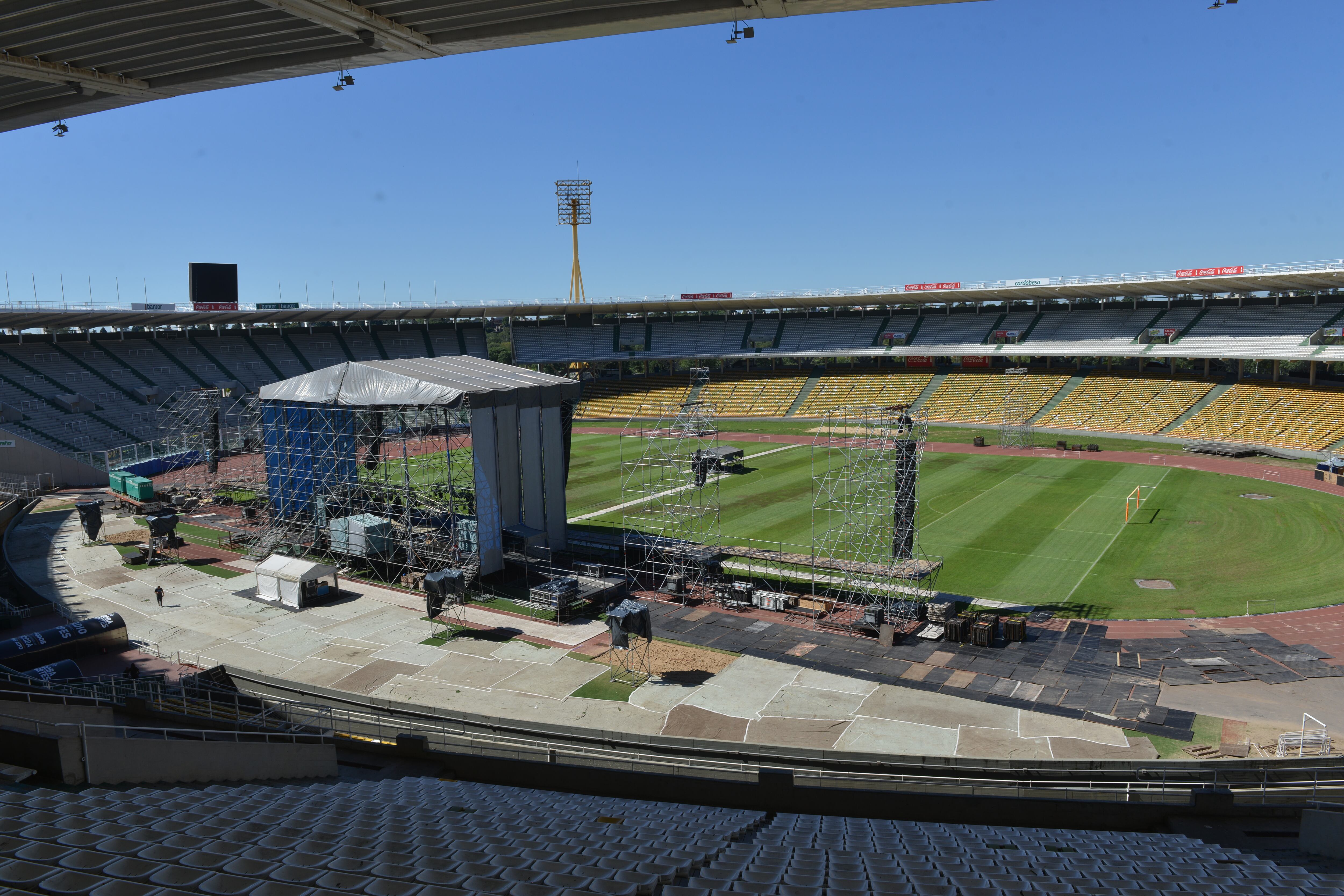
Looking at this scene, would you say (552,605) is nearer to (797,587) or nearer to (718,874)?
(797,587)

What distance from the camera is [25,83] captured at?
14.0 meters

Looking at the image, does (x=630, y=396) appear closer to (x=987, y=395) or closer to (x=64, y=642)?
(x=987, y=395)

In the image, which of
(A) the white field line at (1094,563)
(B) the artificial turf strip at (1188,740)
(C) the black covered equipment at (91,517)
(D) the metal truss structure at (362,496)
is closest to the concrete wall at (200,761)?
(D) the metal truss structure at (362,496)

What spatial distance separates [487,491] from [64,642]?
1409cm

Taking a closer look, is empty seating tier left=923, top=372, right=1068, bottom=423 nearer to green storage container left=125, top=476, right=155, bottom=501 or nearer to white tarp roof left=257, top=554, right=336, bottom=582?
white tarp roof left=257, top=554, right=336, bottom=582

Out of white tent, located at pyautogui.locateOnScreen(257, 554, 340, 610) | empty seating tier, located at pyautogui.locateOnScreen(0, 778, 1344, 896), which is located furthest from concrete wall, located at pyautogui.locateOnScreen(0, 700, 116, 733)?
white tent, located at pyautogui.locateOnScreen(257, 554, 340, 610)

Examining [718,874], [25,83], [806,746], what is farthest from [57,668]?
[718,874]

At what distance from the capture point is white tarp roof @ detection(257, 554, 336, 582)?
30.0 metres

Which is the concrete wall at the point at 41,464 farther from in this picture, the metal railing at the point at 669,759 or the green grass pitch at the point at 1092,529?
the metal railing at the point at 669,759

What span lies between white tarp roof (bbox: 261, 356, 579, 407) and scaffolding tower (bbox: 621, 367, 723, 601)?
576 cm

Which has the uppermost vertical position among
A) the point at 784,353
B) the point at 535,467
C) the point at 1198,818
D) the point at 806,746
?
the point at 784,353

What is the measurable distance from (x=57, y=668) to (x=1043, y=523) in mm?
40307

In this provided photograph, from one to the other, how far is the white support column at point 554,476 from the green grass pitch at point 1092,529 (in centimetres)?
680

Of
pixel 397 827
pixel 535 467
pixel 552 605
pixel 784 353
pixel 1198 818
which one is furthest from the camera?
pixel 784 353
